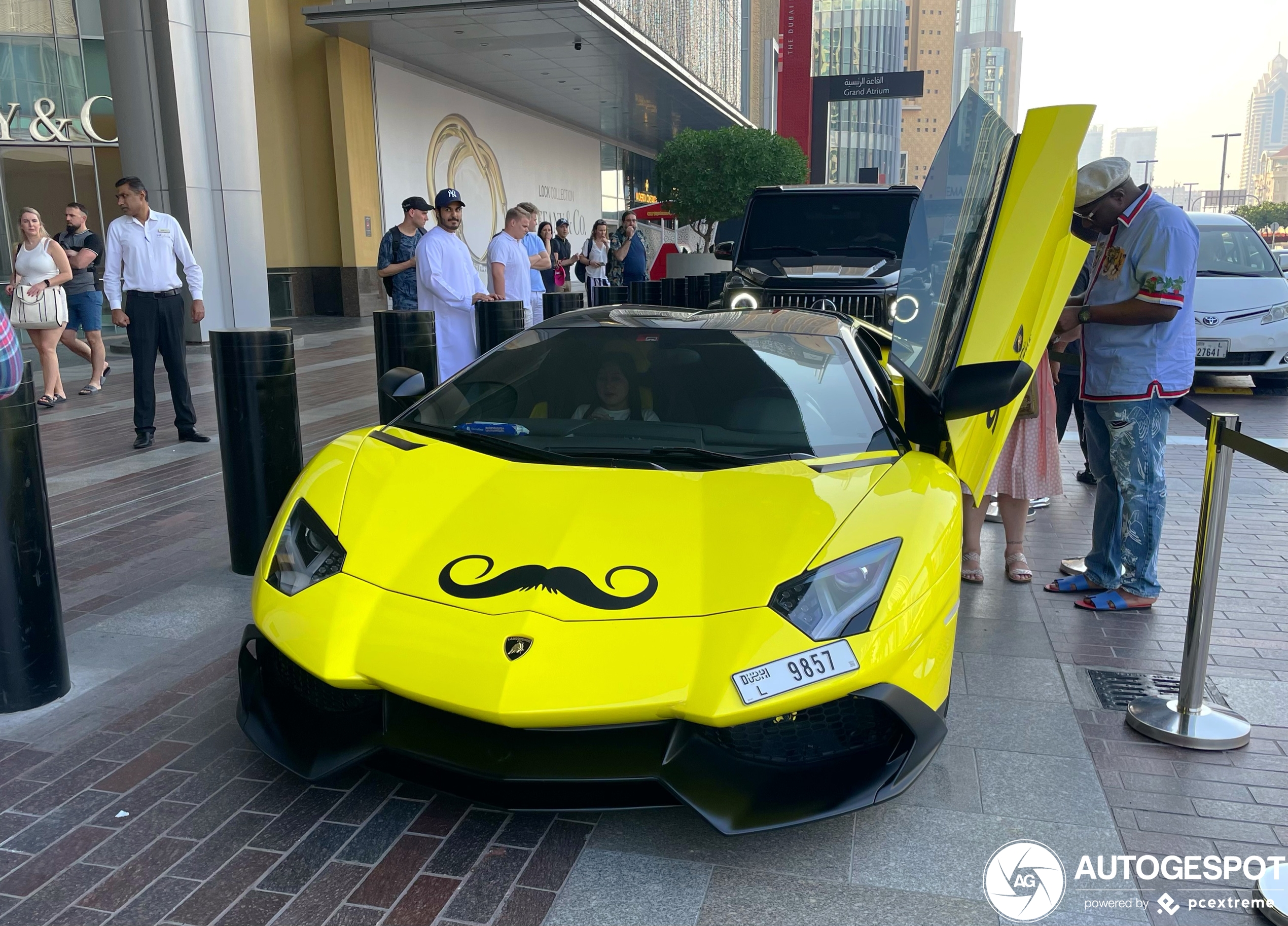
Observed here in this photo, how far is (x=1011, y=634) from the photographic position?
166 inches

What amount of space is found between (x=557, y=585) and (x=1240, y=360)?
10.6 metres

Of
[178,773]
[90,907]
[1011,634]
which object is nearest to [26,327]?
[178,773]

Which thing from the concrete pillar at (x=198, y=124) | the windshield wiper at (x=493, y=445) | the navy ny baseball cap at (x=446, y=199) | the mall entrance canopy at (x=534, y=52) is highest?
the mall entrance canopy at (x=534, y=52)

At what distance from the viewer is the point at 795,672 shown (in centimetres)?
234

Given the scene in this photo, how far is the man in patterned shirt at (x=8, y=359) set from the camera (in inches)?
109

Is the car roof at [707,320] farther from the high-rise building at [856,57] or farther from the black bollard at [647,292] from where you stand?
the high-rise building at [856,57]

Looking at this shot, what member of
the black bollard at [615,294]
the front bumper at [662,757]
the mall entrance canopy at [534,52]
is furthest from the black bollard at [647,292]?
the mall entrance canopy at [534,52]

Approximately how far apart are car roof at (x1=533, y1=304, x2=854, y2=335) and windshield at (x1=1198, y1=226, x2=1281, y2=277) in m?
9.38

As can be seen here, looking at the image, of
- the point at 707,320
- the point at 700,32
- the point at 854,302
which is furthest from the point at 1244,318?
the point at 700,32

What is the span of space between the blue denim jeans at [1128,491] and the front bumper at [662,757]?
2409 millimetres

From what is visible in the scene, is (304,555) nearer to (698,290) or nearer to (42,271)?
(42,271)

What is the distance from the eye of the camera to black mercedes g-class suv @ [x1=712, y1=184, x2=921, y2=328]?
9.55 m

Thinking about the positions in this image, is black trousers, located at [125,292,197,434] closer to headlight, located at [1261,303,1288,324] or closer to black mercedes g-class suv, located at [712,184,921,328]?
black mercedes g-class suv, located at [712,184,921,328]

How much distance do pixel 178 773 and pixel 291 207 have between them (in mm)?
20430
